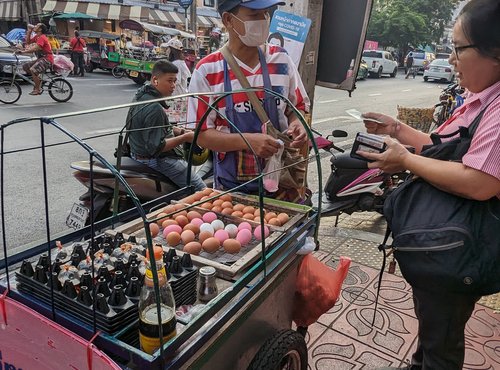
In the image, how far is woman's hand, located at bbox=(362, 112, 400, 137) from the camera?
204 centimetres

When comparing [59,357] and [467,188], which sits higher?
[467,188]

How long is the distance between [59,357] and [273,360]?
0.79m

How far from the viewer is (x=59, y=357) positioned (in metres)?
1.24

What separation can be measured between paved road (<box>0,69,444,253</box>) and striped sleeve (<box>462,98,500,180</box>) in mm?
3680

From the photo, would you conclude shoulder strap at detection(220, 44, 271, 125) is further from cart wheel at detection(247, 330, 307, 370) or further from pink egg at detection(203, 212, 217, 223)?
cart wheel at detection(247, 330, 307, 370)

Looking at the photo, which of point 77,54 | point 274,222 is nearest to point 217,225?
point 274,222

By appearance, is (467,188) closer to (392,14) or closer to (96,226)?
(96,226)

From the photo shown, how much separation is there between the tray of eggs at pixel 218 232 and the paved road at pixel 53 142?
7.90ft

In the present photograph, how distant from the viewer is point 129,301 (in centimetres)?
125

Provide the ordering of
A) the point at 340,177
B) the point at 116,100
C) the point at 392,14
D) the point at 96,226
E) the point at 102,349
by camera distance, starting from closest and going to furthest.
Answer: the point at 102,349 < the point at 96,226 < the point at 340,177 < the point at 116,100 < the point at 392,14

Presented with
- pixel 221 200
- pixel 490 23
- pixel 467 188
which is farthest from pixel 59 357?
pixel 490 23

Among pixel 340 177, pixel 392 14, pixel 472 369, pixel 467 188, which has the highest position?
pixel 392 14

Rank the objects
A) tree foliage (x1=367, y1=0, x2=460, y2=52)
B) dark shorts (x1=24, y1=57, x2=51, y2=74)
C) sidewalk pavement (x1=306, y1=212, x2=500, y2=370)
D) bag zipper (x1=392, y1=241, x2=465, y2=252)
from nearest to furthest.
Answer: bag zipper (x1=392, y1=241, x2=465, y2=252)
sidewalk pavement (x1=306, y1=212, x2=500, y2=370)
dark shorts (x1=24, y1=57, x2=51, y2=74)
tree foliage (x1=367, y1=0, x2=460, y2=52)

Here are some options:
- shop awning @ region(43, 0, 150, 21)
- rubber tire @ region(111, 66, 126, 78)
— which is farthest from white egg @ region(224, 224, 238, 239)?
shop awning @ region(43, 0, 150, 21)
